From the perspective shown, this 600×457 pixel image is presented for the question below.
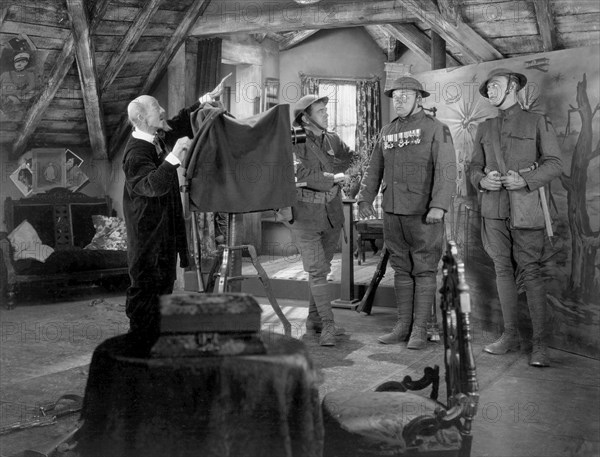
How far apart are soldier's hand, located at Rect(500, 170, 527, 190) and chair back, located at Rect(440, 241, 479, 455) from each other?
221cm

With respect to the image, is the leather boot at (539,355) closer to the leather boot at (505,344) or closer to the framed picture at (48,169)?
the leather boot at (505,344)

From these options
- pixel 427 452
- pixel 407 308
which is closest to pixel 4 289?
pixel 407 308

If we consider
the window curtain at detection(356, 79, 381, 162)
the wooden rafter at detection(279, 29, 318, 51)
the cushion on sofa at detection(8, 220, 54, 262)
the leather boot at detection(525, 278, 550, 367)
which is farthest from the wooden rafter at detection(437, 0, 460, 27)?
the window curtain at detection(356, 79, 381, 162)

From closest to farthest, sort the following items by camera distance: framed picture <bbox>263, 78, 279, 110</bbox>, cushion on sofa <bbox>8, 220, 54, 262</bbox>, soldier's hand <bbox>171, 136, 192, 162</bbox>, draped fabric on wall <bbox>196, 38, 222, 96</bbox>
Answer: soldier's hand <bbox>171, 136, 192, 162</bbox>
cushion on sofa <bbox>8, 220, 54, 262</bbox>
draped fabric on wall <bbox>196, 38, 222, 96</bbox>
framed picture <bbox>263, 78, 279, 110</bbox>

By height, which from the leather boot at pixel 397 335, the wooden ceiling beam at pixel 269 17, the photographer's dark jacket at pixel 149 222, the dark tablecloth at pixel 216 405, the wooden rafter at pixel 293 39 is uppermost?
the wooden rafter at pixel 293 39

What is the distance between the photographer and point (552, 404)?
12.1 feet

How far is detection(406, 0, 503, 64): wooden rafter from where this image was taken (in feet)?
18.8

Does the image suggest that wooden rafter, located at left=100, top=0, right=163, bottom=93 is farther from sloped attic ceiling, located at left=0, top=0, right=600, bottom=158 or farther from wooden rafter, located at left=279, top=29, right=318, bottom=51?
wooden rafter, located at left=279, top=29, right=318, bottom=51

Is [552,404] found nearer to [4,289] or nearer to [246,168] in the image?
[246,168]

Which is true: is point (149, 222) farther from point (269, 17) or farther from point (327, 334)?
point (269, 17)

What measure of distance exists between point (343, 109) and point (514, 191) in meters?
7.01

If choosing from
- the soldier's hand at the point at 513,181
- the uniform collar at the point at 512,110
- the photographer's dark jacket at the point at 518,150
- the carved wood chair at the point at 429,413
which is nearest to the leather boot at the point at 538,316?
the photographer's dark jacket at the point at 518,150

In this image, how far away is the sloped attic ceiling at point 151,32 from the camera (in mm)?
5449

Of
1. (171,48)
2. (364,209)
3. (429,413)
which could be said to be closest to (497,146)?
(364,209)
